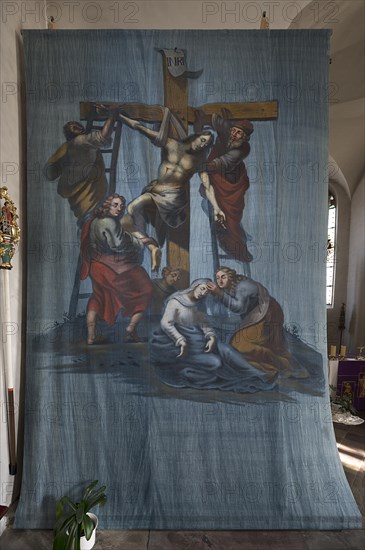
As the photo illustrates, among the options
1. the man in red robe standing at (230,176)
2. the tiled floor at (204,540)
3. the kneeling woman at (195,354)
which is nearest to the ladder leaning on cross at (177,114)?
the man in red robe standing at (230,176)

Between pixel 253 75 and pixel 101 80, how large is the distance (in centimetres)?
163

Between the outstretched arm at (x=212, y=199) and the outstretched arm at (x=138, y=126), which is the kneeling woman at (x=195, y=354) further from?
the outstretched arm at (x=138, y=126)

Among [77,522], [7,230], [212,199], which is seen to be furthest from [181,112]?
[77,522]

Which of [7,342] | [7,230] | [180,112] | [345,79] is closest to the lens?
[7,230]

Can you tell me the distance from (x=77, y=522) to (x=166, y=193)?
322 cm

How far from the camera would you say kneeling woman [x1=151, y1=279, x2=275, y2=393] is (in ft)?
12.2

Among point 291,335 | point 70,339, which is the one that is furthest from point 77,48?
point 291,335

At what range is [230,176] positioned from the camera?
12.3 feet

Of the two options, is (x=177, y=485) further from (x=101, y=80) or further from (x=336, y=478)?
(x=101, y=80)

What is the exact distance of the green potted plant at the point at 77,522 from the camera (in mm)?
2980

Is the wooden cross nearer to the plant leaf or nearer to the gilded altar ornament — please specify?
the gilded altar ornament

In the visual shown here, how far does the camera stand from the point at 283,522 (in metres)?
3.60

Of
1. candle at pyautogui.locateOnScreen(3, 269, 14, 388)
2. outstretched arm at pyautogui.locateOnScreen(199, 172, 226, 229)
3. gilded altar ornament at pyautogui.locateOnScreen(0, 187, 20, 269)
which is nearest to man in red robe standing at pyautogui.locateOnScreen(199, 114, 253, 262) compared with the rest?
outstretched arm at pyautogui.locateOnScreen(199, 172, 226, 229)

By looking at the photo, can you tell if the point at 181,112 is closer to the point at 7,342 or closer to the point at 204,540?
the point at 7,342
